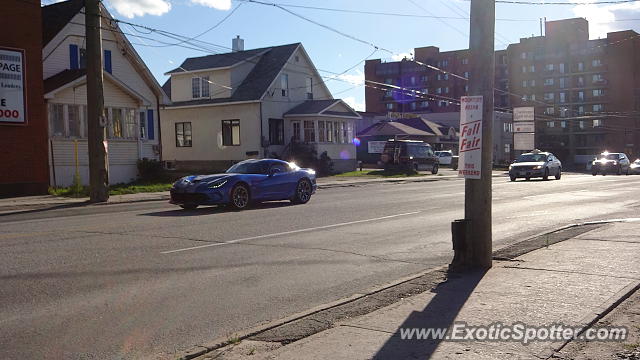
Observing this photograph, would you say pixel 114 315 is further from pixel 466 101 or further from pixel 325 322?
pixel 466 101

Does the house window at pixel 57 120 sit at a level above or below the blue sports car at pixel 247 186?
above

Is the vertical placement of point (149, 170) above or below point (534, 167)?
above

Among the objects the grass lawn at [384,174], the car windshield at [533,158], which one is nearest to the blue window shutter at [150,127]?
the grass lawn at [384,174]

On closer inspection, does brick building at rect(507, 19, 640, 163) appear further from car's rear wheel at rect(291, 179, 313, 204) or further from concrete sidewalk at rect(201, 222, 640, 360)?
concrete sidewalk at rect(201, 222, 640, 360)

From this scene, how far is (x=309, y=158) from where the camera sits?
41.3 m

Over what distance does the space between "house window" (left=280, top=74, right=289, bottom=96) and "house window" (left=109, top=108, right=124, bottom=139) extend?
14.4 m

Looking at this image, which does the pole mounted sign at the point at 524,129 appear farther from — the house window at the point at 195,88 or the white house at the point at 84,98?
the white house at the point at 84,98

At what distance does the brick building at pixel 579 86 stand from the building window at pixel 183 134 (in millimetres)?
67515

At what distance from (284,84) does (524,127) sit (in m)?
26.7

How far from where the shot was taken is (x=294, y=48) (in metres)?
43.6

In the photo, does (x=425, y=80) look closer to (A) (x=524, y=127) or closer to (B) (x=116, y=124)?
(A) (x=524, y=127)

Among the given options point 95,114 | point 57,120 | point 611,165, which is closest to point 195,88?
point 57,120

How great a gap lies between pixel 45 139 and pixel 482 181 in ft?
71.1

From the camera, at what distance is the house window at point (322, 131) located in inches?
1710
